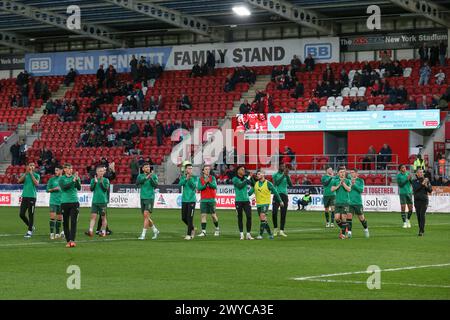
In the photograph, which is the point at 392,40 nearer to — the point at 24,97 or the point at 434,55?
the point at 434,55

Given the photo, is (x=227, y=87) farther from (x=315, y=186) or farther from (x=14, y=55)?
(x=14, y=55)

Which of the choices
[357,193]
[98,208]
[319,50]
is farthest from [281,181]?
[319,50]

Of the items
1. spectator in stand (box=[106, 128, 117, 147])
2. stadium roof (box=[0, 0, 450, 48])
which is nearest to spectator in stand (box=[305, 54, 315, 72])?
stadium roof (box=[0, 0, 450, 48])

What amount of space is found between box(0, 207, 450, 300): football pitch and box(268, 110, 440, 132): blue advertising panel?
52.2 ft

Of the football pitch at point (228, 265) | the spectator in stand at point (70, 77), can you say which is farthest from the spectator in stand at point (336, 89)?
the football pitch at point (228, 265)

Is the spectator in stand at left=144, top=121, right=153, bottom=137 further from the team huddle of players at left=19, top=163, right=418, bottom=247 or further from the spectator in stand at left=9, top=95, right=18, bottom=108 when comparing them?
the team huddle of players at left=19, top=163, right=418, bottom=247

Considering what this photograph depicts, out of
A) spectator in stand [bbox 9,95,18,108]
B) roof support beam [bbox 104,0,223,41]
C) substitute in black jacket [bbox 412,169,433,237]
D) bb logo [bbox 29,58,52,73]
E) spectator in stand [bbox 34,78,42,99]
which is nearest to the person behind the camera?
substitute in black jacket [bbox 412,169,433,237]

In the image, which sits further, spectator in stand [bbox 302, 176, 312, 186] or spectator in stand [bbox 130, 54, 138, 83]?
spectator in stand [bbox 130, 54, 138, 83]

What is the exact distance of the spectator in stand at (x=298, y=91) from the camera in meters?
52.1

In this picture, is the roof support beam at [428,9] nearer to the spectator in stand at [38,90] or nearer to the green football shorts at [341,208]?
the green football shorts at [341,208]

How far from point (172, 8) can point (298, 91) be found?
8.35 metres

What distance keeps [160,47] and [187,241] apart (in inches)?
1450

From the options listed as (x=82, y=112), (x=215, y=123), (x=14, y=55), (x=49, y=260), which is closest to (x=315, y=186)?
(x=215, y=123)

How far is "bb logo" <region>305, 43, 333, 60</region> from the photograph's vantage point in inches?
2206
